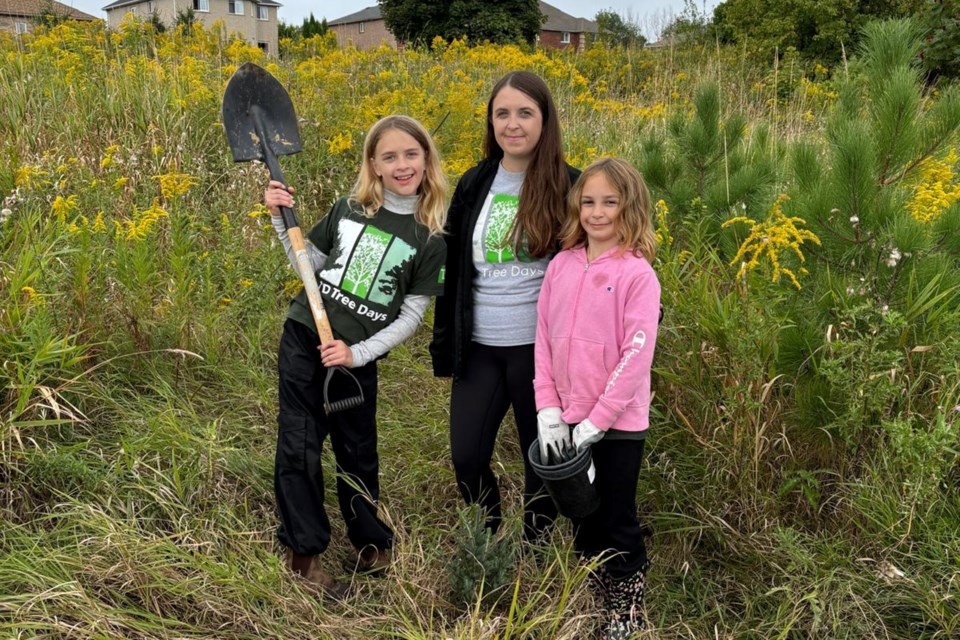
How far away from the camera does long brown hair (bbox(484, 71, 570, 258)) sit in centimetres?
213

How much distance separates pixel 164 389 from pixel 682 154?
7.91 ft

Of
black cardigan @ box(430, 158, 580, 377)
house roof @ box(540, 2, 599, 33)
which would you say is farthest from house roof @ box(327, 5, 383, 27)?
black cardigan @ box(430, 158, 580, 377)

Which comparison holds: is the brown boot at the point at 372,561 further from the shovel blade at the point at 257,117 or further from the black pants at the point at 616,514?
the shovel blade at the point at 257,117

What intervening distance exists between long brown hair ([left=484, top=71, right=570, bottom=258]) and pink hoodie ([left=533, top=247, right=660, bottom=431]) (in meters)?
0.10

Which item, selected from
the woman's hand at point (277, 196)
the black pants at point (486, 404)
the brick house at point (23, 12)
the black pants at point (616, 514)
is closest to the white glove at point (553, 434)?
the black pants at point (616, 514)

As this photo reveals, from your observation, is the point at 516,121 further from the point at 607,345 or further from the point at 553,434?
the point at 553,434

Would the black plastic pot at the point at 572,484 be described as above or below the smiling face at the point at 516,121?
below

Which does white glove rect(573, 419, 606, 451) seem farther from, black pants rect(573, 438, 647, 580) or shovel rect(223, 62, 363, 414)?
shovel rect(223, 62, 363, 414)

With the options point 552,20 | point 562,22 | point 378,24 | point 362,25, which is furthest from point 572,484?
point 362,25

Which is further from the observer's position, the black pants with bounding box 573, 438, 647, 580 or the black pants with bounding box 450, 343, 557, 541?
the black pants with bounding box 450, 343, 557, 541

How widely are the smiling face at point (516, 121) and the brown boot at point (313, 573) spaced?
4.47 ft

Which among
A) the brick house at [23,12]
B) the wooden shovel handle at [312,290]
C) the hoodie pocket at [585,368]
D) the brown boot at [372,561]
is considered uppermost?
the brick house at [23,12]

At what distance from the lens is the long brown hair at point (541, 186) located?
213cm

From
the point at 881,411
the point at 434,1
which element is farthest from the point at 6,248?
the point at 434,1
